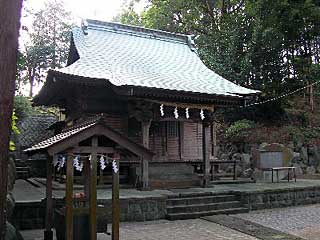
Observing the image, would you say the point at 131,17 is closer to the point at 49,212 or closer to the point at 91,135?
the point at 49,212

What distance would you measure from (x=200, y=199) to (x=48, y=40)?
82.9 feet

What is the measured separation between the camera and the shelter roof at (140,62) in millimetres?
12656

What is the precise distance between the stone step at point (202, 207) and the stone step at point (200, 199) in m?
0.21

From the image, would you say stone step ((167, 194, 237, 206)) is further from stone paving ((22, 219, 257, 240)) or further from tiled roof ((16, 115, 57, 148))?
tiled roof ((16, 115, 57, 148))

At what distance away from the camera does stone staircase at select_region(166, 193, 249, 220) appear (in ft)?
33.7

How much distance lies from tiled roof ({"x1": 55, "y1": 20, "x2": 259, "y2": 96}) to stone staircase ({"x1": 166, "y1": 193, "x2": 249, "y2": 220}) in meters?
3.76

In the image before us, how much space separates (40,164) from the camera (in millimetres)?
18766

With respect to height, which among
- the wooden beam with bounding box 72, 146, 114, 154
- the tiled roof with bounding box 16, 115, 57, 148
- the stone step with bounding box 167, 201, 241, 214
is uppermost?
the tiled roof with bounding box 16, 115, 57, 148

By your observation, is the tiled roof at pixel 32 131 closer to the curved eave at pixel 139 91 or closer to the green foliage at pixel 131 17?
the curved eave at pixel 139 91

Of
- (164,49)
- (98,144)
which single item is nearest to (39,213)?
(98,144)

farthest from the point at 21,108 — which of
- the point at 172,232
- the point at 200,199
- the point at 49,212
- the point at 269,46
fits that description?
the point at 172,232

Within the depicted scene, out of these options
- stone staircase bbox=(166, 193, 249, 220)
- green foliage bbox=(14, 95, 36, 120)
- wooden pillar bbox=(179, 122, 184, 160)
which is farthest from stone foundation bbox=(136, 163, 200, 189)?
green foliage bbox=(14, 95, 36, 120)

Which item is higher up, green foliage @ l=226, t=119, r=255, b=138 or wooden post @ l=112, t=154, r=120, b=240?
green foliage @ l=226, t=119, r=255, b=138

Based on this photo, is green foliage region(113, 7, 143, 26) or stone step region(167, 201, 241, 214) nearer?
stone step region(167, 201, 241, 214)
